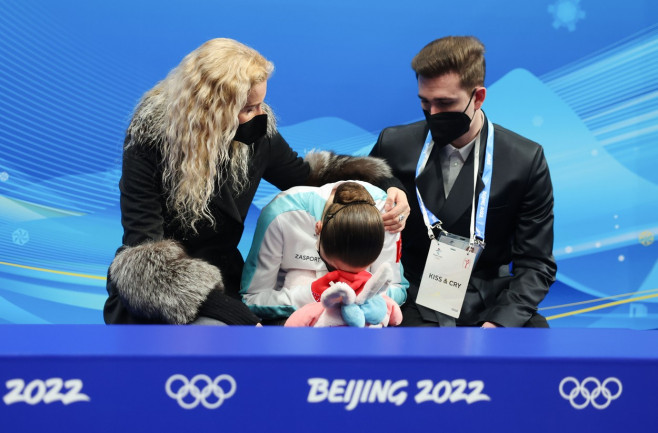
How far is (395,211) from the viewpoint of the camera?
269 centimetres

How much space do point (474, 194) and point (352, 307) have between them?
1218 mm

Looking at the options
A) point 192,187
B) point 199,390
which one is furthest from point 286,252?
point 199,390

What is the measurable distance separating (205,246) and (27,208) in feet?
6.92

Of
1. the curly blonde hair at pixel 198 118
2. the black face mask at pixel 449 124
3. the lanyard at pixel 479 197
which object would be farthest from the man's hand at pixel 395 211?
the curly blonde hair at pixel 198 118

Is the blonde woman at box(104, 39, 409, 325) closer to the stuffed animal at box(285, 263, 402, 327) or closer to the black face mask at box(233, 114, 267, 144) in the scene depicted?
the black face mask at box(233, 114, 267, 144)

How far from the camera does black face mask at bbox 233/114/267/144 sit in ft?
8.66

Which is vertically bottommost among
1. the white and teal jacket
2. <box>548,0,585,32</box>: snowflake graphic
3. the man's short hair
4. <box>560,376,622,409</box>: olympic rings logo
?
<box>560,376,622,409</box>: olympic rings logo

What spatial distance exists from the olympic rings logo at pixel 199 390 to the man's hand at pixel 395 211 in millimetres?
1599

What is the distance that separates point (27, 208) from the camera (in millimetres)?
4395

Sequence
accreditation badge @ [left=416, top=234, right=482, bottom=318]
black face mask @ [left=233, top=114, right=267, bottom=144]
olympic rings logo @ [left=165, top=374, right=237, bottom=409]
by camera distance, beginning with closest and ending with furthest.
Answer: olympic rings logo @ [left=165, top=374, right=237, bottom=409] < black face mask @ [left=233, top=114, right=267, bottom=144] < accreditation badge @ [left=416, top=234, right=482, bottom=318]

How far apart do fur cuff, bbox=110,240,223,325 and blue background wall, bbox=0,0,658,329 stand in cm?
230

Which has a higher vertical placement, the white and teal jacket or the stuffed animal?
the white and teal jacket

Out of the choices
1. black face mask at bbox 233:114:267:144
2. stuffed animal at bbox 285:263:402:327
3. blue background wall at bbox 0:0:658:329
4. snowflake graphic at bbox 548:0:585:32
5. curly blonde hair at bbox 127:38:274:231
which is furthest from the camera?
snowflake graphic at bbox 548:0:585:32

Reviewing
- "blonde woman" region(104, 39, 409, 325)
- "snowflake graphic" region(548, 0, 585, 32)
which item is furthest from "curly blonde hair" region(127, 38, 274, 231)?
"snowflake graphic" region(548, 0, 585, 32)
